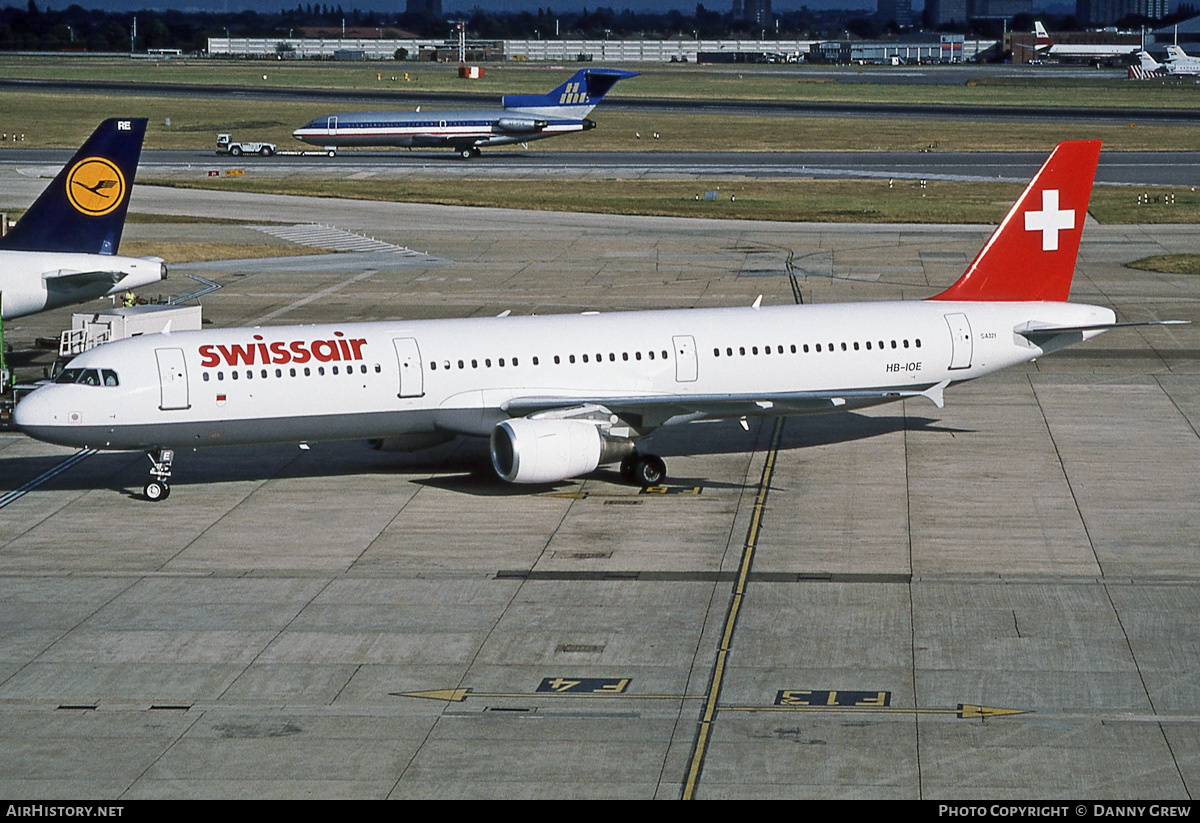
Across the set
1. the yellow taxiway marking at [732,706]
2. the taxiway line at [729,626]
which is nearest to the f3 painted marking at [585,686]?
the yellow taxiway marking at [732,706]

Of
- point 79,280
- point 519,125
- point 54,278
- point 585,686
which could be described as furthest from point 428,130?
point 585,686

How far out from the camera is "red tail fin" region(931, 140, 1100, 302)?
130ft

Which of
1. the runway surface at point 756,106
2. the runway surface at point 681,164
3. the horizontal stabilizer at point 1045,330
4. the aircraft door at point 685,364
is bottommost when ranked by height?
the aircraft door at point 685,364

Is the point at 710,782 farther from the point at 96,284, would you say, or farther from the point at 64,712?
the point at 96,284

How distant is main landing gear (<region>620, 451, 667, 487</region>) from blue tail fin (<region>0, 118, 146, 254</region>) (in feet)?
65.1

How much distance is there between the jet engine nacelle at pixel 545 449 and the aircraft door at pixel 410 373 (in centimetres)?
196

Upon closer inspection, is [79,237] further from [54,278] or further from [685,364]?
[685,364]

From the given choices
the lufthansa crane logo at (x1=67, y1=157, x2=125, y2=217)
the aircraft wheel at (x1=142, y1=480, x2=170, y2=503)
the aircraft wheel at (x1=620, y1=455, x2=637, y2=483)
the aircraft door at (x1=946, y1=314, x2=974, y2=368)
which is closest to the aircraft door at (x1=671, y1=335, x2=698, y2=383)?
the aircraft wheel at (x1=620, y1=455, x2=637, y2=483)

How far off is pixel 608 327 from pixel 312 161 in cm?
8976

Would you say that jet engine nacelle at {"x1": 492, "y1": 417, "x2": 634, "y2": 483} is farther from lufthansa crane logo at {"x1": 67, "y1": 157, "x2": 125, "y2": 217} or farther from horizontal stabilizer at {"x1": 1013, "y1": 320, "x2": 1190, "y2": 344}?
lufthansa crane logo at {"x1": 67, "y1": 157, "x2": 125, "y2": 217}

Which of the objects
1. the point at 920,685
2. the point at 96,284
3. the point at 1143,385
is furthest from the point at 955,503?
the point at 96,284

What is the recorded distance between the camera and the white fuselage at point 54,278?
46344mm

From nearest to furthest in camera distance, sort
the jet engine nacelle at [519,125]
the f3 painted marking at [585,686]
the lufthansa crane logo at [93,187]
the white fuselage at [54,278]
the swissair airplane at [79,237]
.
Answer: the f3 painted marking at [585,686] → the white fuselage at [54,278] → the swissair airplane at [79,237] → the lufthansa crane logo at [93,187] → the jet engine nacelle at [519,125]

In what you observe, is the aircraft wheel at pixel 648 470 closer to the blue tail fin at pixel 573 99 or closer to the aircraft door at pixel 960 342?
the aircraft door at pixel 960 342
